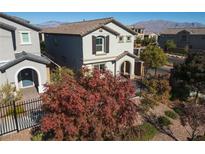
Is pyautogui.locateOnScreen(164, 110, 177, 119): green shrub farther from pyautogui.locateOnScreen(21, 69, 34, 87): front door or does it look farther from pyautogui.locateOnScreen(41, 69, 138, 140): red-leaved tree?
pyautogui.locateOnScreen(21, 69, 34, 87): front door

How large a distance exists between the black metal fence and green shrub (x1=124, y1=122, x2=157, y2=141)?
6.35m

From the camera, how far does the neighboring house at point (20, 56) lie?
60.4 ft

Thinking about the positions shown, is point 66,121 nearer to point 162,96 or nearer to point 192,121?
point 192,121

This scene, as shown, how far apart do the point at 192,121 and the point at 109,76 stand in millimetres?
7236

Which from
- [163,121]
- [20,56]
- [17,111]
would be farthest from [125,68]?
[17,111]

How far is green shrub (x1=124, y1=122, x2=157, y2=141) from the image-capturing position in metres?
13.0

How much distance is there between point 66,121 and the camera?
9.87 meters

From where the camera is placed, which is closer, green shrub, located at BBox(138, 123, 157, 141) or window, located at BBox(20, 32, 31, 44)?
green shrub, located at BBox(138, 123, 157, 141)

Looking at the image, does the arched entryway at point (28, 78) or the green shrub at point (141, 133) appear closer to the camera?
the green shrub at point (141, 133)

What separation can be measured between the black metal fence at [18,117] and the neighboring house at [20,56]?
4370mm

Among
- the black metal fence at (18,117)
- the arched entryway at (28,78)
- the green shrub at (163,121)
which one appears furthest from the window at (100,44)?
the green shrub at (163,121)

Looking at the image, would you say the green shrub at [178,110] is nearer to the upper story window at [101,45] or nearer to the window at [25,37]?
the upper story window at [101,45]

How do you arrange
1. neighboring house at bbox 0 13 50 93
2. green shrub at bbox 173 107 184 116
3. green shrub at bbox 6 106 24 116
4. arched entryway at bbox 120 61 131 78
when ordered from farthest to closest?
arched entryway at bbox 120 61 131 78 → neighboring house at bbox 0 13 50 93 → green shrub at bbox 173 107 184 116 → green shrub at bbox 6 106 24 116

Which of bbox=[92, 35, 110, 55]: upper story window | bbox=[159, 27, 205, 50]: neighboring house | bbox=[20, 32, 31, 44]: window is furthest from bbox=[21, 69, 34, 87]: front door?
bbox=[159, 27, 205, 50]: neighboring house
